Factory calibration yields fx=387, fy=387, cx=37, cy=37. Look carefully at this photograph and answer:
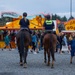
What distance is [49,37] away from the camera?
56.5ft

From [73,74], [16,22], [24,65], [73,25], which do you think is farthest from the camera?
[16,22]

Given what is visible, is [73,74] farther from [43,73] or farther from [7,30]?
[7,30]

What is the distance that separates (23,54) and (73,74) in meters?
3.75

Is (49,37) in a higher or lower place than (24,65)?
higher

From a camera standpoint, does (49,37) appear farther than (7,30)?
No

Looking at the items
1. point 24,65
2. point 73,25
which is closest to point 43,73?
point 24,65

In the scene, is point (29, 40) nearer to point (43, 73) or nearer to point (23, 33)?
point (23, 33)

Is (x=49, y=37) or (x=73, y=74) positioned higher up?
(x=49, y=37)

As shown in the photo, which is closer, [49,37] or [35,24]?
[49,37]

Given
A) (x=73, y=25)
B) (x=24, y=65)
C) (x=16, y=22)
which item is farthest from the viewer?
(x=16, y=22)

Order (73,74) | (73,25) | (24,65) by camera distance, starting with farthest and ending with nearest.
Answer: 1. (73,25)
2. (24,65)
3. (73,74)

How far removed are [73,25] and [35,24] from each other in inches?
265

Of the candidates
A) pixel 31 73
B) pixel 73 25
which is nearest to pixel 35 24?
pixel 73 25

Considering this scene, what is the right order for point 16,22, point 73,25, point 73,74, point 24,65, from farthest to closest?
1. point 16,22
2. point 73,25
3. point 24,65
4. point 73,74
